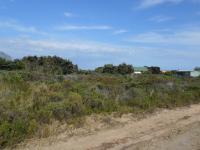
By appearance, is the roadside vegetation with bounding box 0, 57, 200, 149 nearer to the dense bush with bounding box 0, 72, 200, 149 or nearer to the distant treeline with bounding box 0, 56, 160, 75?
the dense bush with bounding box 0, 72, 200, 149

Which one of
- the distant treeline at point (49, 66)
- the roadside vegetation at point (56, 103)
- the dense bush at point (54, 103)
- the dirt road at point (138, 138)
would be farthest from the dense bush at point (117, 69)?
the dirt road at point (138, 138)

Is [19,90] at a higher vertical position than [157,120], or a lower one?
higher

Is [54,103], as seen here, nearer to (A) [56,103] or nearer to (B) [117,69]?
(A) [56,103]

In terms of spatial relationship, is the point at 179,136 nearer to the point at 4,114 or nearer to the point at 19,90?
the point at 4,114

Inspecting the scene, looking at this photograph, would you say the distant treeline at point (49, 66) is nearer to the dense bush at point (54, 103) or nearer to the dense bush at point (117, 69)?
the dense bush at point (117, 69)

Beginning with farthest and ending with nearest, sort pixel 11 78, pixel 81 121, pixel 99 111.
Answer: pixel 11 78 < pixel 99 111 < pixel 81 121

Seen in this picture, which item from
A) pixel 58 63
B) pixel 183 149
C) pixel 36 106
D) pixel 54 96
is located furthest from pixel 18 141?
pixel 58 63

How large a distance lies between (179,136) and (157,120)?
3600mm

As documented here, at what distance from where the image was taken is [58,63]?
77.2 m

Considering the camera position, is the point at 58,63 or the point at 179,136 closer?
the point at 179,136

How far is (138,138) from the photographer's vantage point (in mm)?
12016

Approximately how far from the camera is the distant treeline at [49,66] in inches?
1688

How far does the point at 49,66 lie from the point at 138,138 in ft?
121

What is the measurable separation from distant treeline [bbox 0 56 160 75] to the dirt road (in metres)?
19.2
